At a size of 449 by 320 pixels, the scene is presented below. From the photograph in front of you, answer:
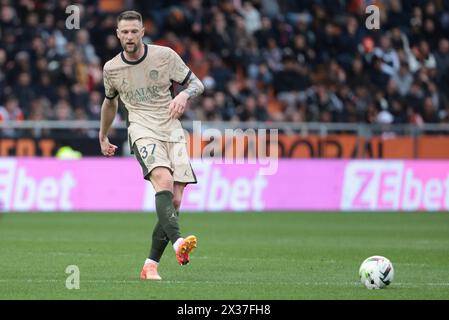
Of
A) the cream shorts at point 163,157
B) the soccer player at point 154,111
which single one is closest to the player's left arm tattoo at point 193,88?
the soccer player at point 154,111

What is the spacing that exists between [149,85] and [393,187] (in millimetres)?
13805

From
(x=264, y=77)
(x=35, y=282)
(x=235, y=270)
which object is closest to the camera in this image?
(x=35, y=282)

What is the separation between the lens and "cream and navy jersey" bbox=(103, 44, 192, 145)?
37.3 ft

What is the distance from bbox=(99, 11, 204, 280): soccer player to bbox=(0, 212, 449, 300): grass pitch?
2.91 feet

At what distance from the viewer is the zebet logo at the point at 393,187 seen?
80.0 feet

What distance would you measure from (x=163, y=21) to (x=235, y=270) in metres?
15.7

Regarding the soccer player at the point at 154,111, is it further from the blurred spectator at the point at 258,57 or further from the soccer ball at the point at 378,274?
the blurred spectator at the point at 258,57

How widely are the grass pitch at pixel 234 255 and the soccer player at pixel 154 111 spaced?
886 mm

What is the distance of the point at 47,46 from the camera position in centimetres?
2527

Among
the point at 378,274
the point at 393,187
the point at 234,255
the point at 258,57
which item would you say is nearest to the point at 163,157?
the point at 378,274

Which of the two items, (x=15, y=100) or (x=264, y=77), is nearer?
(x=15, y=100)

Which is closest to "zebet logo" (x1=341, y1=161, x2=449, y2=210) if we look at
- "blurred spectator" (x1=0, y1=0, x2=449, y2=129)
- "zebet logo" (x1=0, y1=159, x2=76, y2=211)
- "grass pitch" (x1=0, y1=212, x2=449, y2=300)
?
"grass pitch" (x1=0, y1=212, x2=449, y2=300)

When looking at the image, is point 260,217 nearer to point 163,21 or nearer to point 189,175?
point 163,21
